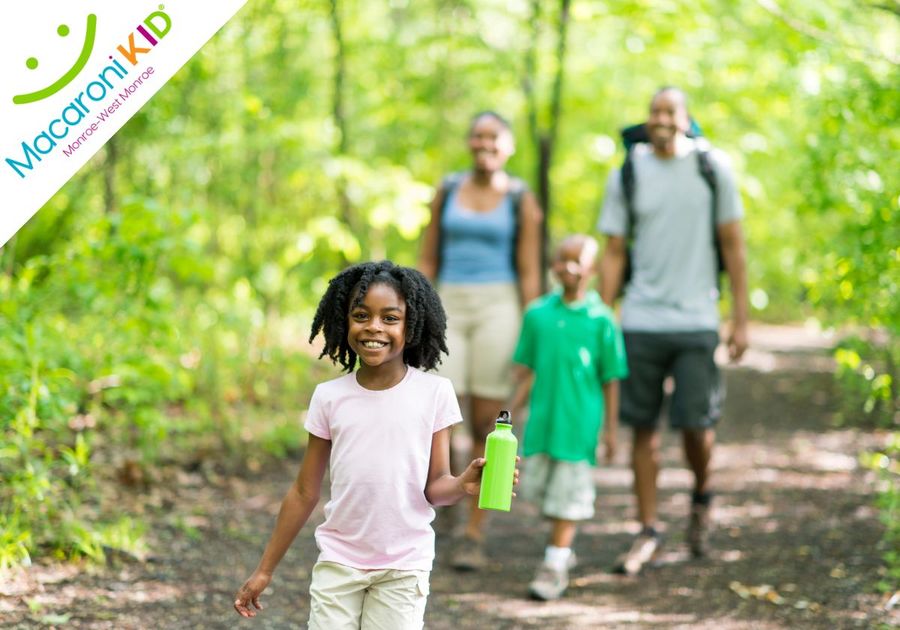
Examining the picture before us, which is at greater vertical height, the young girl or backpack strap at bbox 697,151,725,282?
backpack strap at bbox 697,151,725,282

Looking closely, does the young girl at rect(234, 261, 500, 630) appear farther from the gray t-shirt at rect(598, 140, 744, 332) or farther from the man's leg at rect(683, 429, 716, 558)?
the man's leg at rect(683, 429, 716, 558)

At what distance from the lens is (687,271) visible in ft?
17.2

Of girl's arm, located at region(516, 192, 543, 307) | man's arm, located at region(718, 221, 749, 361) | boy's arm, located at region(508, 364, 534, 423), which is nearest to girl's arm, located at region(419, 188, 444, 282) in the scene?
girl's arm, located at region(516, 192, 543, 307)

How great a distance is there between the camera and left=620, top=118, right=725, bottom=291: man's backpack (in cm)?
520

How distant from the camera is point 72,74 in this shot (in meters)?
3.14

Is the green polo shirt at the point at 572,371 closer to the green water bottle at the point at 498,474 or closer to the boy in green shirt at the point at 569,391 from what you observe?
the boy in green shirt at the point at 569,391

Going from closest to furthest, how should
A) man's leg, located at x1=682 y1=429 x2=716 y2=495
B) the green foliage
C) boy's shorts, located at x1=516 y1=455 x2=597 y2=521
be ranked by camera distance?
1. the green foliage
2. boy's shorts, located at x1=516 y1=455 x2=597 y2=521
3. man's leg, located at x1=682 y1=429 x2=716 y2=495

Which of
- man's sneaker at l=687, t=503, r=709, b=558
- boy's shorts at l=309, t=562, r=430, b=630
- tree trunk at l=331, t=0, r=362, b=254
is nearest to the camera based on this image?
boy's shorts at l=309, t=562, r=430, b=630

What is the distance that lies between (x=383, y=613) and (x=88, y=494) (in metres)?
2.87

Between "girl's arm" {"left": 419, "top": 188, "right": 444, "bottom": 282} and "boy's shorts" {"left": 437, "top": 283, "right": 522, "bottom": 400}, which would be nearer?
"boy's shorts" {"left": 437, "top": 283, "right": 522, "bottom": 400}

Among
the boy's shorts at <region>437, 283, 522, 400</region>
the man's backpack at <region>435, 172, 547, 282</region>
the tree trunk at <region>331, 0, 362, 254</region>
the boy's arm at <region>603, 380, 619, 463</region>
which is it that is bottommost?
the boy's arm at <region>603, 380, 619, 463</region>

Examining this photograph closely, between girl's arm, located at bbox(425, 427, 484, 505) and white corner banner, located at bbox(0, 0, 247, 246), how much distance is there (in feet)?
4.32

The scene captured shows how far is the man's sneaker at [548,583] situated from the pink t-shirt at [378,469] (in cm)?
196

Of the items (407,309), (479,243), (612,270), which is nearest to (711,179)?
(612,270)
